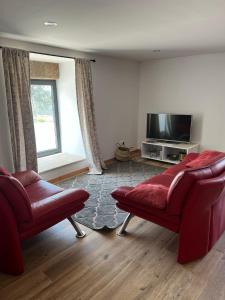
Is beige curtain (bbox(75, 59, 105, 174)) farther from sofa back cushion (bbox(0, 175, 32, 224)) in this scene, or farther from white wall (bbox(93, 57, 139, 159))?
sofa back cushion (bbox(0, 175, 32, 224))

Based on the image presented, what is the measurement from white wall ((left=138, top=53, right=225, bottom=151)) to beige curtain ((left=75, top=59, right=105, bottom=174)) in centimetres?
180

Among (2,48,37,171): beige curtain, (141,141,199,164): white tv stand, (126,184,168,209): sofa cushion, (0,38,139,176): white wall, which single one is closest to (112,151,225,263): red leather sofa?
(126,184,168,209): sofa cushion

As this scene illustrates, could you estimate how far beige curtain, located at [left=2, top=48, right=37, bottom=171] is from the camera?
2971 mm

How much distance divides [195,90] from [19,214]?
4110mm

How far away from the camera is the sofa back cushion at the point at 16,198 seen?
168 centimetres

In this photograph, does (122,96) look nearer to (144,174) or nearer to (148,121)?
(148,121)

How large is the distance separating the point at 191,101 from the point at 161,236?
10.5 feet

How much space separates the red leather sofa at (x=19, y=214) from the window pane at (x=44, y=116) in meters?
2.20

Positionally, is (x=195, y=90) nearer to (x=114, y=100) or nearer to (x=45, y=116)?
(x=114, y=100)

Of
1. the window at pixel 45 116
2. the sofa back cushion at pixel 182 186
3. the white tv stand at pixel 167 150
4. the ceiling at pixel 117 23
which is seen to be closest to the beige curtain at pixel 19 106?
the ceiling at pixel 117 23

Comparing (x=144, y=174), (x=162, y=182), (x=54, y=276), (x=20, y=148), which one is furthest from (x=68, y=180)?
(x=54, y=276)

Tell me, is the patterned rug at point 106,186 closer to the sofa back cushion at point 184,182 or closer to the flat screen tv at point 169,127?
the flat screen tv at point 169,127

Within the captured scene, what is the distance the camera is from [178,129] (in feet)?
15.4

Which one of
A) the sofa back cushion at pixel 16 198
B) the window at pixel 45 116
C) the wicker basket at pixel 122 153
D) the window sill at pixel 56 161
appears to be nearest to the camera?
the sofa back cushion at pixel 16 198
